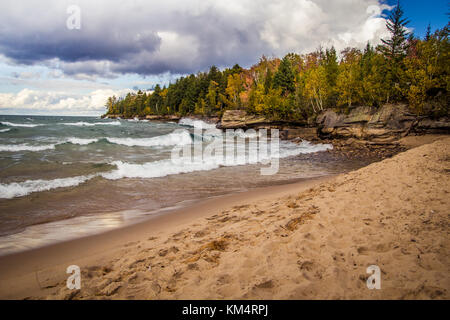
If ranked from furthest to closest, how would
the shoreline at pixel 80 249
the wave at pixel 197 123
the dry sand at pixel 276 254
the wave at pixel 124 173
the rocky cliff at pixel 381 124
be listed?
the wave at pixel 197 123 < the rocky cliff at pixel 381 124 < the wave at pixel 124 173 < the shoreline at pixel 80 249 < the dry sand at pixel 276 254

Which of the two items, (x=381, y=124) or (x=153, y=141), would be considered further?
(x=381, y=124)

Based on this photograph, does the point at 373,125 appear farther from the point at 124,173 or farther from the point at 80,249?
the point at 80,249

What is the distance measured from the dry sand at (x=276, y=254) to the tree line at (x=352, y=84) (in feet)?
83.1

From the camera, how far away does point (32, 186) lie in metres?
7.79

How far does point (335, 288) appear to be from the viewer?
2285 mm

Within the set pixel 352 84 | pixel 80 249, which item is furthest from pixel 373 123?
pixel 80 249

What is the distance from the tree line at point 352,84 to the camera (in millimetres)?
22547

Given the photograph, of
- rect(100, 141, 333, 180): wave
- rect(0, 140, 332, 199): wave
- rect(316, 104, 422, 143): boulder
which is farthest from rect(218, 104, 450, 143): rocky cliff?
rect(100, 141, 333, 180): wave

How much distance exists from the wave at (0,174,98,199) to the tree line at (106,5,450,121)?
3065cm

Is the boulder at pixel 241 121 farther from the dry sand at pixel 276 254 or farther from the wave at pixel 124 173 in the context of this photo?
the dry sand at pixel 276 254

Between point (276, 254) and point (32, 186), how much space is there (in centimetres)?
920

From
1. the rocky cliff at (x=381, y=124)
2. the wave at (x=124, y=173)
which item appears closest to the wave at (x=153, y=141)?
the wave at (x=124, y=173)

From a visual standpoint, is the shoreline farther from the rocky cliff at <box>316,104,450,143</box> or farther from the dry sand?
the rocky cliff at <box>316,104,450,143</box>
